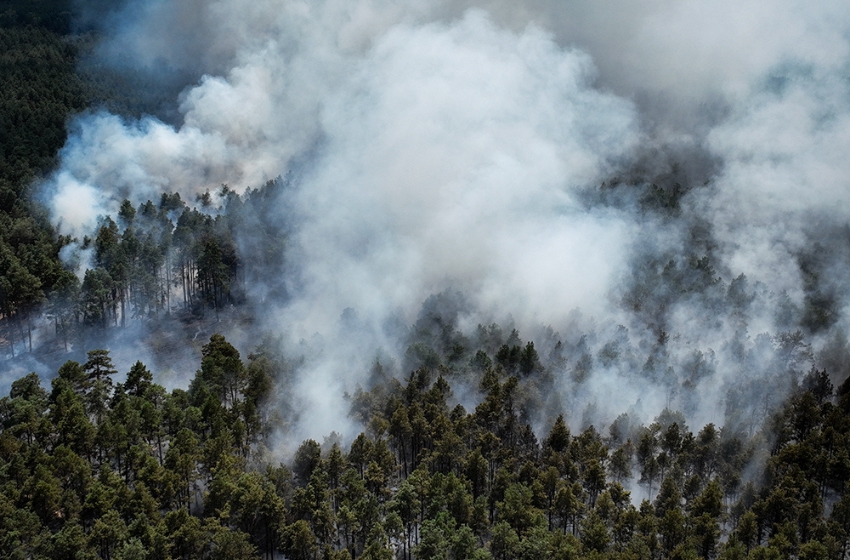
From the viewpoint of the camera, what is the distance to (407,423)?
66.3m

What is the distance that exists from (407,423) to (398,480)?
206 inches

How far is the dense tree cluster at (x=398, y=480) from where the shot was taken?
53375 mm

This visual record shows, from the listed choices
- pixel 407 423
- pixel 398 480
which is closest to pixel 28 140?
pixel 407 423

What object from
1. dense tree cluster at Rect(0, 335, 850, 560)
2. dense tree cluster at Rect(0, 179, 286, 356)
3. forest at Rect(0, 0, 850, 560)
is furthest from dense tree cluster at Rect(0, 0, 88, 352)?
dense tree cluster at Rect(0, 335, 850, 560)

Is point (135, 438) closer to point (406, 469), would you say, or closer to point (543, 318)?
point (406, 469)

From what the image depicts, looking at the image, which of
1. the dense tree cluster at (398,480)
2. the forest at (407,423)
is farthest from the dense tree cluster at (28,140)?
the dense tree cluster at (398,480)

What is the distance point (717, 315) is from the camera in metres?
89.6

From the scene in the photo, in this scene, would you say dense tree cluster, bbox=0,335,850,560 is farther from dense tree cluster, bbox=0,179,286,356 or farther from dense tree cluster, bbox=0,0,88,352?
dense tree cluster, bbox=0,0,88,352

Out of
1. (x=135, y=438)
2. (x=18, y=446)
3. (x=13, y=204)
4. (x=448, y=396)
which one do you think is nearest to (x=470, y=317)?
(x=448, y=396)

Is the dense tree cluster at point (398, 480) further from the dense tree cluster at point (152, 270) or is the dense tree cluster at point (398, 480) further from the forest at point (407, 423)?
the dense tree cluster at point (152, 270)

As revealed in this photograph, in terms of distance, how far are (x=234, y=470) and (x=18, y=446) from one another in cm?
1785

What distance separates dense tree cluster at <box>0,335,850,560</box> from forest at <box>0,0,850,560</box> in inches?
8.0

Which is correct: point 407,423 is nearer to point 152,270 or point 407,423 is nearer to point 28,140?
point 152,270

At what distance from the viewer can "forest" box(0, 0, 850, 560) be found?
54.9 m
